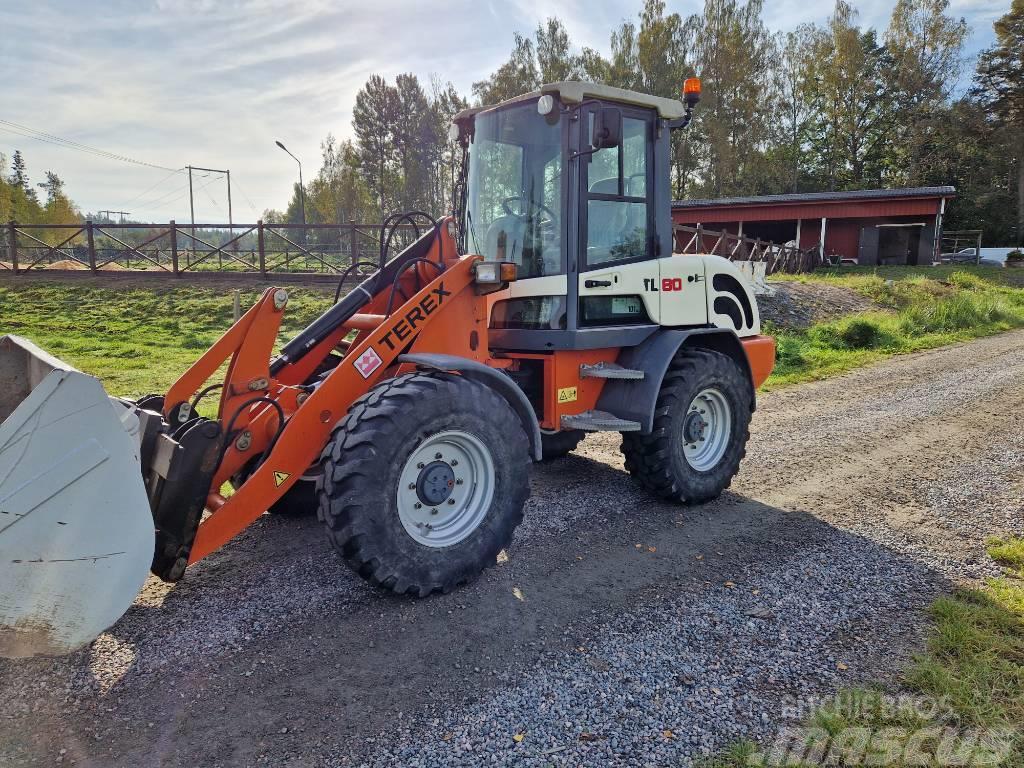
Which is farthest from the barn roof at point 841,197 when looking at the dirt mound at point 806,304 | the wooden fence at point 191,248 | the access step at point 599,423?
the access step at point 599,423

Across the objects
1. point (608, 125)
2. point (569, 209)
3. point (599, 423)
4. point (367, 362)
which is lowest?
point (599, 423)

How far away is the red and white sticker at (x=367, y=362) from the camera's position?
11.3 feet

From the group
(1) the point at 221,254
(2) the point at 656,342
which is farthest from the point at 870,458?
(1) the point at 221,254

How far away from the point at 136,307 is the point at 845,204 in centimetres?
2660

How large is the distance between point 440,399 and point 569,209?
1.66m

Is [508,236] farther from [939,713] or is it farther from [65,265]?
[65,265]

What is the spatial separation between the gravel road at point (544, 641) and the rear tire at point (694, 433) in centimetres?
23

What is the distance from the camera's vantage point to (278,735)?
2436mm

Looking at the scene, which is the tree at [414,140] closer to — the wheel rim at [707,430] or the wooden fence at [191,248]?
the wooden fence at [191,248]

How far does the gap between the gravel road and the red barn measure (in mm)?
26069

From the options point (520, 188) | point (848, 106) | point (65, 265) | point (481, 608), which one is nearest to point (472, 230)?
point (520, 188)

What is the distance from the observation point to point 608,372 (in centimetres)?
448

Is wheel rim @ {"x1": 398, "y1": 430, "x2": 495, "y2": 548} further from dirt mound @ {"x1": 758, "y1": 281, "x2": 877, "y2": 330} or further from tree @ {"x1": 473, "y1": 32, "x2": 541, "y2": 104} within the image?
tree @ {"x1": 473, "y1": 32, "x2": 541, "y2": 104}

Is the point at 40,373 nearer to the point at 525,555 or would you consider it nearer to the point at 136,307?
the point at 525,555
